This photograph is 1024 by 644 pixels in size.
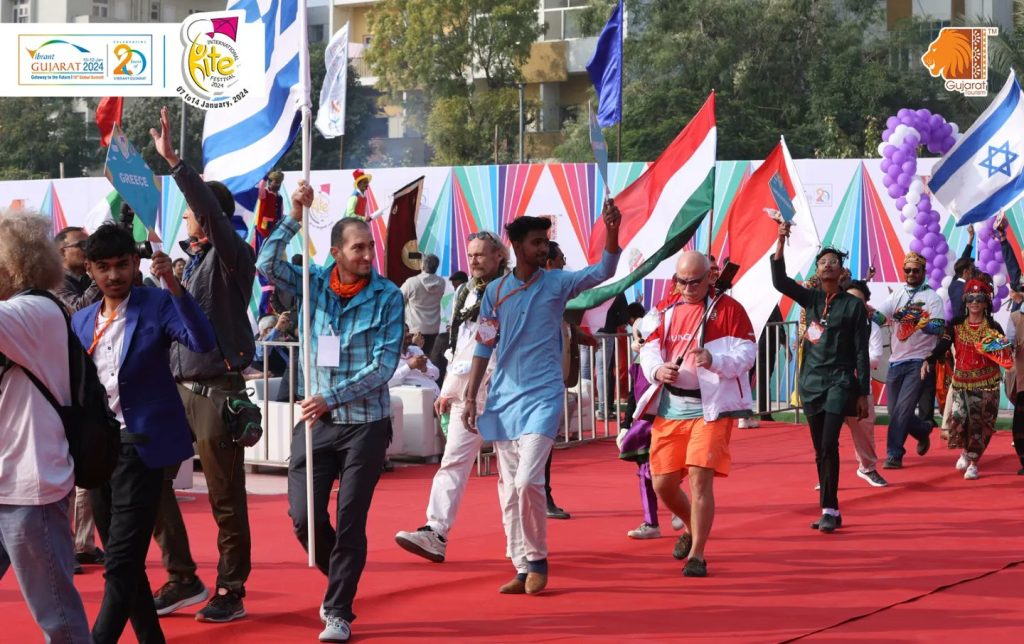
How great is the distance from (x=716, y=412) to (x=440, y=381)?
26.4ft

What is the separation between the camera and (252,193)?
841 centimetres

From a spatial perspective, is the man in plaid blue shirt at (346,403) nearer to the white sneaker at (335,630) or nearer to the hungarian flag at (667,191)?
the white sneaker at (335,630)

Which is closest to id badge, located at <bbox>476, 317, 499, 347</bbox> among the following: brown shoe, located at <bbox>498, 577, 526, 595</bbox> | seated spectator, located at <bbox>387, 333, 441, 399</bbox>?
brown shoe, located at <bbox>498, 577, 526, 595</bbox>

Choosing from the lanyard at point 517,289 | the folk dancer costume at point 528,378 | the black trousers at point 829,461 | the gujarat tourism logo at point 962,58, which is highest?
the gujarat tourism logo at point 962,58

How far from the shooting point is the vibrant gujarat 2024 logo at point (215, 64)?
8.73 metres

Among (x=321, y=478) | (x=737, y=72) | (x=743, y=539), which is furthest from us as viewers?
(x=737, y=72)

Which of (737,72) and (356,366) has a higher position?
(737,72)

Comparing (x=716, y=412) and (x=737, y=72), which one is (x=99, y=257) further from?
(x=737, y=72)

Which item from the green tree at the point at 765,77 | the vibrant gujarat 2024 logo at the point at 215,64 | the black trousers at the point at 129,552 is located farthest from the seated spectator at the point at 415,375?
the green tree at the point at 765,77

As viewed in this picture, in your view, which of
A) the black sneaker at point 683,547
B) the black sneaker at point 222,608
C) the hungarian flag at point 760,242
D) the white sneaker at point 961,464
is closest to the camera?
the black sneaker at point 222,608

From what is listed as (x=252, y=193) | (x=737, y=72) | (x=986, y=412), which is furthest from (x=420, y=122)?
(x=252, y=193)

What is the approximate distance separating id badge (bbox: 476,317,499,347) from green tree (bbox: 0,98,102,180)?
1908 inches

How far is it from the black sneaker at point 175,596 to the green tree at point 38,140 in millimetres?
48848

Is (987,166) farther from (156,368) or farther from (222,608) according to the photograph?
(156,368)
